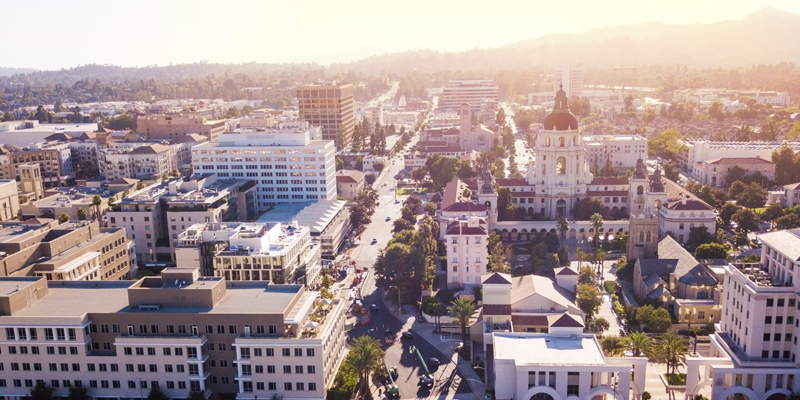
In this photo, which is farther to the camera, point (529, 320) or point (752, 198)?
point (752, 198)

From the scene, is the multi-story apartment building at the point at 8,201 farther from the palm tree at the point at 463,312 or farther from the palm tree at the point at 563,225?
the palm tree at the point at 563,225

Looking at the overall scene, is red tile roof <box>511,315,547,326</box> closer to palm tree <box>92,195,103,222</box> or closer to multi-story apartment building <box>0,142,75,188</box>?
palm tree <box>92,195,103,222</box>

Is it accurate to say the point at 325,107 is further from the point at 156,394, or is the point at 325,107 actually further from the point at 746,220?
the point at 156,394

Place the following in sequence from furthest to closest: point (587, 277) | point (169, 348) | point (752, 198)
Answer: point (752, 198) → point (587, 277) → point (169, 348)

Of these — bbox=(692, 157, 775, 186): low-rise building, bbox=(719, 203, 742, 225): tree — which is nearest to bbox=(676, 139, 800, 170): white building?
bbox=(692, 157, 775, 186): low-rise building

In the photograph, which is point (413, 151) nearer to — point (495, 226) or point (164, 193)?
point (495, 226)

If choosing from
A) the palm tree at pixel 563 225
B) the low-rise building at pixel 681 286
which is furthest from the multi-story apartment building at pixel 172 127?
the low-rise building at pixel 681 286

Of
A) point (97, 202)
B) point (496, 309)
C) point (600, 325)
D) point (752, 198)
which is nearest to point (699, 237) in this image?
point (752, 198)
